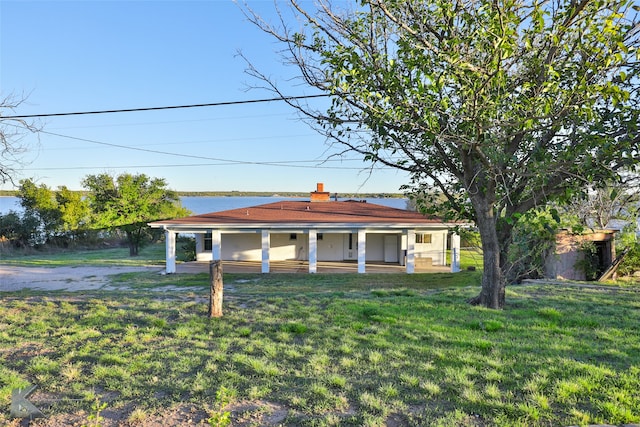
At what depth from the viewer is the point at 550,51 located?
16.1 feet

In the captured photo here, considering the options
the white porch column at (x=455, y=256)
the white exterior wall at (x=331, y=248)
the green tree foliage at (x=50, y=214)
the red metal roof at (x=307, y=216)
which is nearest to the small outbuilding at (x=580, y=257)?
the red metal roof at (x=307, y=216)

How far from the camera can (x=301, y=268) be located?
59.8 ft

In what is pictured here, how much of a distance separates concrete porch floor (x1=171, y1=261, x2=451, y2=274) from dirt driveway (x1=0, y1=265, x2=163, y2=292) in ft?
5.71

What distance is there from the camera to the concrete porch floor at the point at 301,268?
17.4 m

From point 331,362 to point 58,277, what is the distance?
15518mm

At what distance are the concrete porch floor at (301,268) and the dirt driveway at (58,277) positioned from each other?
1741 millimetres

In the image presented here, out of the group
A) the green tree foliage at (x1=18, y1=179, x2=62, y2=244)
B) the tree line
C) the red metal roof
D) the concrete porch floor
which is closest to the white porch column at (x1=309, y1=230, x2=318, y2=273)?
the concrete porch floor

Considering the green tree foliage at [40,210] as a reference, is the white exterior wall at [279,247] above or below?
below

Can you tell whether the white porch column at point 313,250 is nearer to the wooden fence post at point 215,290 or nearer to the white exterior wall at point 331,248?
the white exterior wall at point 331,248

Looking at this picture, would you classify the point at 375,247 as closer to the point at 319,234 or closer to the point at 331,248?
the point at 331,248

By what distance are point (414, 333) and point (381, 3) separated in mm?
4225

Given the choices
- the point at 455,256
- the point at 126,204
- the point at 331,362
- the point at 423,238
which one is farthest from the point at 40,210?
the point at 331,362

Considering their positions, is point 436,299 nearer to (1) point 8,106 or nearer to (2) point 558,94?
(2) point 558,94

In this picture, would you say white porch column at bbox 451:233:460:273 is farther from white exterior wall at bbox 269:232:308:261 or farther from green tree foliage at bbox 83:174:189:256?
green tree foliage at bbox 83:174:189:256
